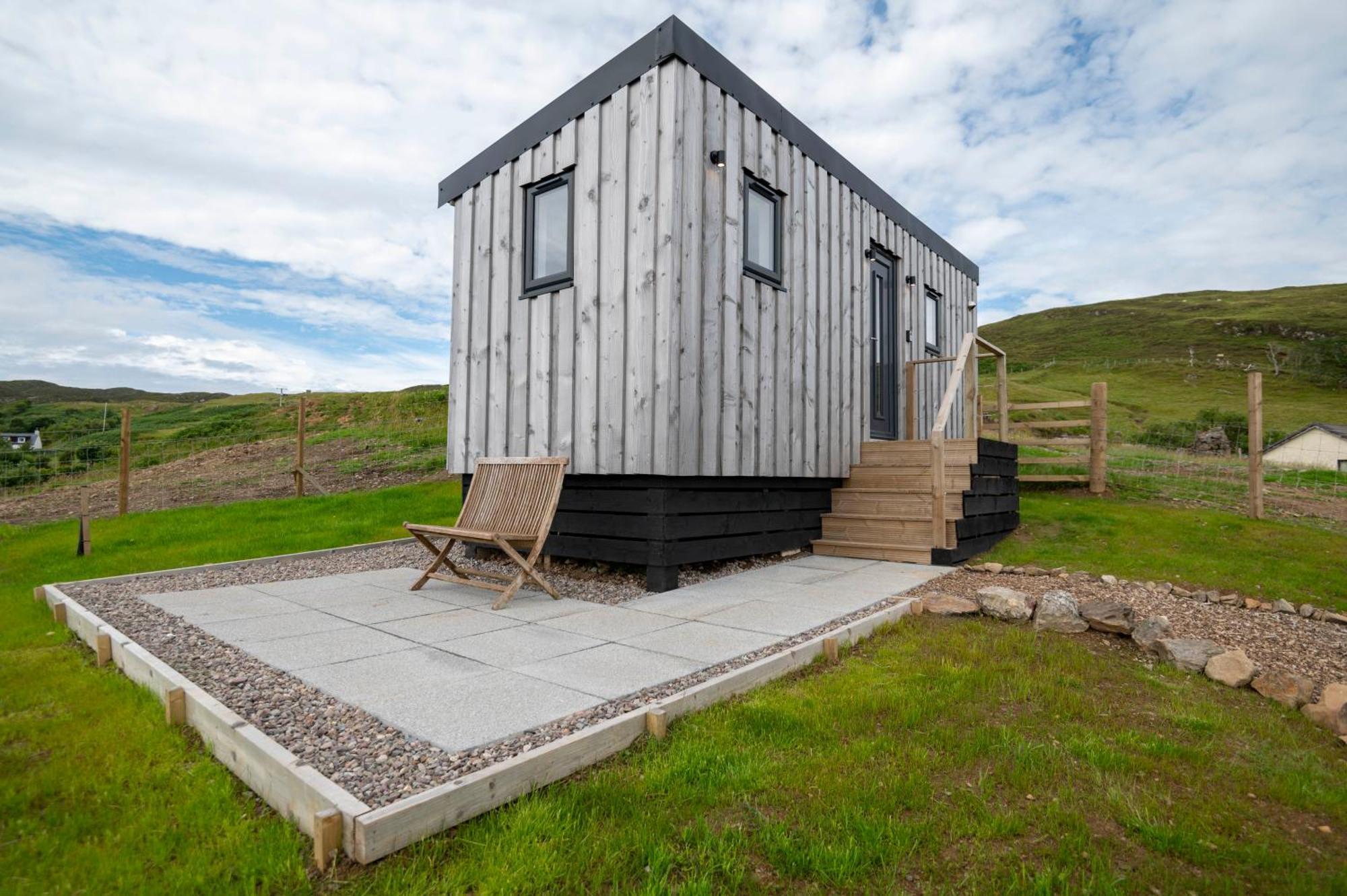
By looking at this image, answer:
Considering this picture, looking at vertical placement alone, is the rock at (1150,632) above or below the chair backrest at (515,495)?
below

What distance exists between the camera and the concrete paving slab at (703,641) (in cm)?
314

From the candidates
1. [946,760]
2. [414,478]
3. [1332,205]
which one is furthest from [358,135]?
[1332,205]

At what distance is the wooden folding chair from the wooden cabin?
460mm

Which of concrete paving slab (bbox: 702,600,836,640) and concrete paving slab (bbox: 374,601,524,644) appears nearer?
concrete paving slab (bbox: 374,601,524,644)

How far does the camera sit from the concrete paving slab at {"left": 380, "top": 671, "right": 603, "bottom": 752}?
2.14 metres

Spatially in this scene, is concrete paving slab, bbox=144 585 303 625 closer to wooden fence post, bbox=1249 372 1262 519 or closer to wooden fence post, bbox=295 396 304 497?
wooden fence post, bbox=295 396 304 497

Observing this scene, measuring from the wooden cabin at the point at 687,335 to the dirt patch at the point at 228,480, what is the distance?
212 inches

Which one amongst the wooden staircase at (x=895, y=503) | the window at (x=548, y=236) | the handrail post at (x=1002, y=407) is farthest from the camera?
the handrail post at (x=1002, y=407)

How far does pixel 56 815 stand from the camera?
5.79 ft

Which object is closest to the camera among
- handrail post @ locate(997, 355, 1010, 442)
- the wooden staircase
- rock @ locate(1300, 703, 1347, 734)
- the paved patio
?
rock @ locate(1300, 703, 1347, 734)

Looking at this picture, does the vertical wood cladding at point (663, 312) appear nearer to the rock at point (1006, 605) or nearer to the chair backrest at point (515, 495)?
the chair backrest at point (515, 495)

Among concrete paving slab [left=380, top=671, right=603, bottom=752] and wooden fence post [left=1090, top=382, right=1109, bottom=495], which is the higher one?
wooden fence post [left=1090, top=382, right=1109, bottom=495]

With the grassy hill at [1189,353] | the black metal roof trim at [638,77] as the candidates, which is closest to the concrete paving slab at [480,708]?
the black metal roof trim at [638,77]

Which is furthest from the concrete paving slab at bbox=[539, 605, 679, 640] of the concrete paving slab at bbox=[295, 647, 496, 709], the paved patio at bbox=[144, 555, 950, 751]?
the concrete paving slab at bbox=[295, 647, 496, 709]
